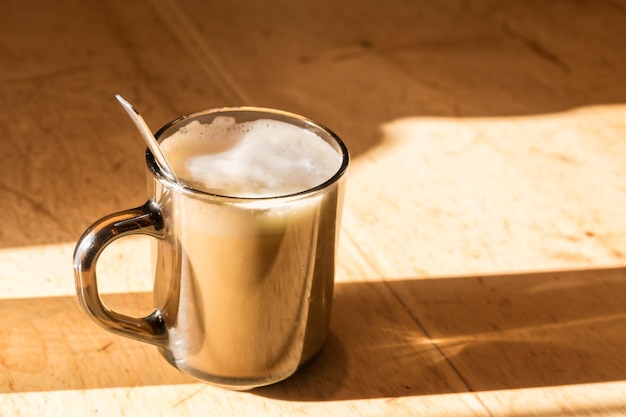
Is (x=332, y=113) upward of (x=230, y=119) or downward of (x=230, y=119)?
downward

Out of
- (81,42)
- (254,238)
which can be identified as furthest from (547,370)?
(81,42)

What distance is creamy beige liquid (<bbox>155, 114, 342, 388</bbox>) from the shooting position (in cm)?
62

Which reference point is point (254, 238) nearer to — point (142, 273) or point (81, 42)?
point (142, 273)

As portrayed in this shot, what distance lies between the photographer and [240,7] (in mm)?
1422

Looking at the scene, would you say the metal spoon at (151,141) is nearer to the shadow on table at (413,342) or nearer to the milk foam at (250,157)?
the milk foam at (250,157)

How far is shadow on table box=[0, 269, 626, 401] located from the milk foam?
6.4 inches

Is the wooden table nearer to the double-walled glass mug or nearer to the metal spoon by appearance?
the double-walled glass mug

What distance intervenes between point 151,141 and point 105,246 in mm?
83

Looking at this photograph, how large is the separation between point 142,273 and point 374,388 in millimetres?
256

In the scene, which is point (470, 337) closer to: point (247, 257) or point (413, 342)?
point (413, 342)

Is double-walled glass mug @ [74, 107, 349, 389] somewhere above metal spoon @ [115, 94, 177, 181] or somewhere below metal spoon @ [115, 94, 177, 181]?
below

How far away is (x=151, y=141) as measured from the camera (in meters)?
0.63

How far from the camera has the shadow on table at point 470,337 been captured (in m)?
0.72

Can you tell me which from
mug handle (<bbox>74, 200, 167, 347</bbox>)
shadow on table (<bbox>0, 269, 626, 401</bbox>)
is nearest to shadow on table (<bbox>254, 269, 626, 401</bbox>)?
shadow on table (<bbox>0, 269, 626, 401</bbox>)
